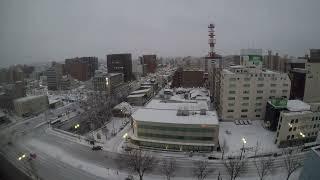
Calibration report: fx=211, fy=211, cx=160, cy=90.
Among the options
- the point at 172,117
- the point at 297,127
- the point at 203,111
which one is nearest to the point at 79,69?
the point at 172,117

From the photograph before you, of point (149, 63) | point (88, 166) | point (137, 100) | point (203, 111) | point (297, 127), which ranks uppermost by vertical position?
point (149, 63)

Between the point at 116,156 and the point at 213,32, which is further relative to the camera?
the point at 213,32

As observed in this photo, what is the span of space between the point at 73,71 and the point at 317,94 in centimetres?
4360

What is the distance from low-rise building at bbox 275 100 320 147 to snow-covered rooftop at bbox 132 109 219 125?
4336 millimetres

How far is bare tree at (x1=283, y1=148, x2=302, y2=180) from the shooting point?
34.8 feet

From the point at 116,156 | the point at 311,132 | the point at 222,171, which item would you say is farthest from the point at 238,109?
the point at 116,156

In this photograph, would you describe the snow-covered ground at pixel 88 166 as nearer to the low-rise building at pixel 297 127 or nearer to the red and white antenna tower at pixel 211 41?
the low-rise building at pixel 297 127

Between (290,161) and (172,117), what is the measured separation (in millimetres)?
7441

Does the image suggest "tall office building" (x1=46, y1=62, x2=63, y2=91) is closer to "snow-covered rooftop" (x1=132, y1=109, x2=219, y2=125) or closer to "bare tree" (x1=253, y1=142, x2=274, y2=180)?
"snow-covered rooftop" (x1=132, y1=109, x2=219, y2=125)

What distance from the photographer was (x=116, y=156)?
1334 cm

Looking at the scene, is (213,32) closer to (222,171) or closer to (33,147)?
(222,171)

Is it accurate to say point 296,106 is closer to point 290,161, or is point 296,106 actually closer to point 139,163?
point 290,161

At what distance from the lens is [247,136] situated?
51.5 feet

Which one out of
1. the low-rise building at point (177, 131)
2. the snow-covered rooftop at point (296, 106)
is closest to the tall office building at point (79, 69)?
the low-rise building at point (177, 131)
